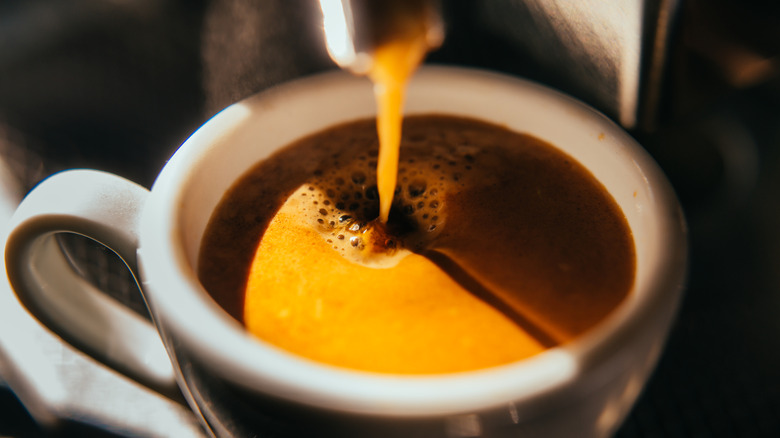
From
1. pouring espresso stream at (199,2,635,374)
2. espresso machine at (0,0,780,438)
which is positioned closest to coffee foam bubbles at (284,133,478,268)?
pouring espresso stream at (199,2,635,374)

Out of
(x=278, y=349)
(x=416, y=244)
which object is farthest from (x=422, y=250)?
(x=278, y=349)

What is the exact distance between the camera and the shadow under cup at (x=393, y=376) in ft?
1.05

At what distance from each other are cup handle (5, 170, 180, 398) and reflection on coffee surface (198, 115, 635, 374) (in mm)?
62

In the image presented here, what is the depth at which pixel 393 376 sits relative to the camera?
340mm

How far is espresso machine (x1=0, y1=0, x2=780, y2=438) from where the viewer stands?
0.46m

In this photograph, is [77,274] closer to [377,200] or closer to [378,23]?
[377,200]

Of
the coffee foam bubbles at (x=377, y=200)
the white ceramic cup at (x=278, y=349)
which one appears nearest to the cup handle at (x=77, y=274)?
the white ceramic cup at (x=278, y=349)

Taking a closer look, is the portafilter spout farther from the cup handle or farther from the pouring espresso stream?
the cup handle

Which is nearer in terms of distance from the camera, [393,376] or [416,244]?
[393,376]

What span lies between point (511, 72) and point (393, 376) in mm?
432

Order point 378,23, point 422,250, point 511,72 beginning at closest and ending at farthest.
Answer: point 378,23
point 422,250
point 511,72

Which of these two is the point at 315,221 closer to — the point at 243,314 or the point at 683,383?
the point at 243,314

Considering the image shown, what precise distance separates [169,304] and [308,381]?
100 mm

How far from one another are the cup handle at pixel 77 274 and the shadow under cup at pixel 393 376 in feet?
0.09
